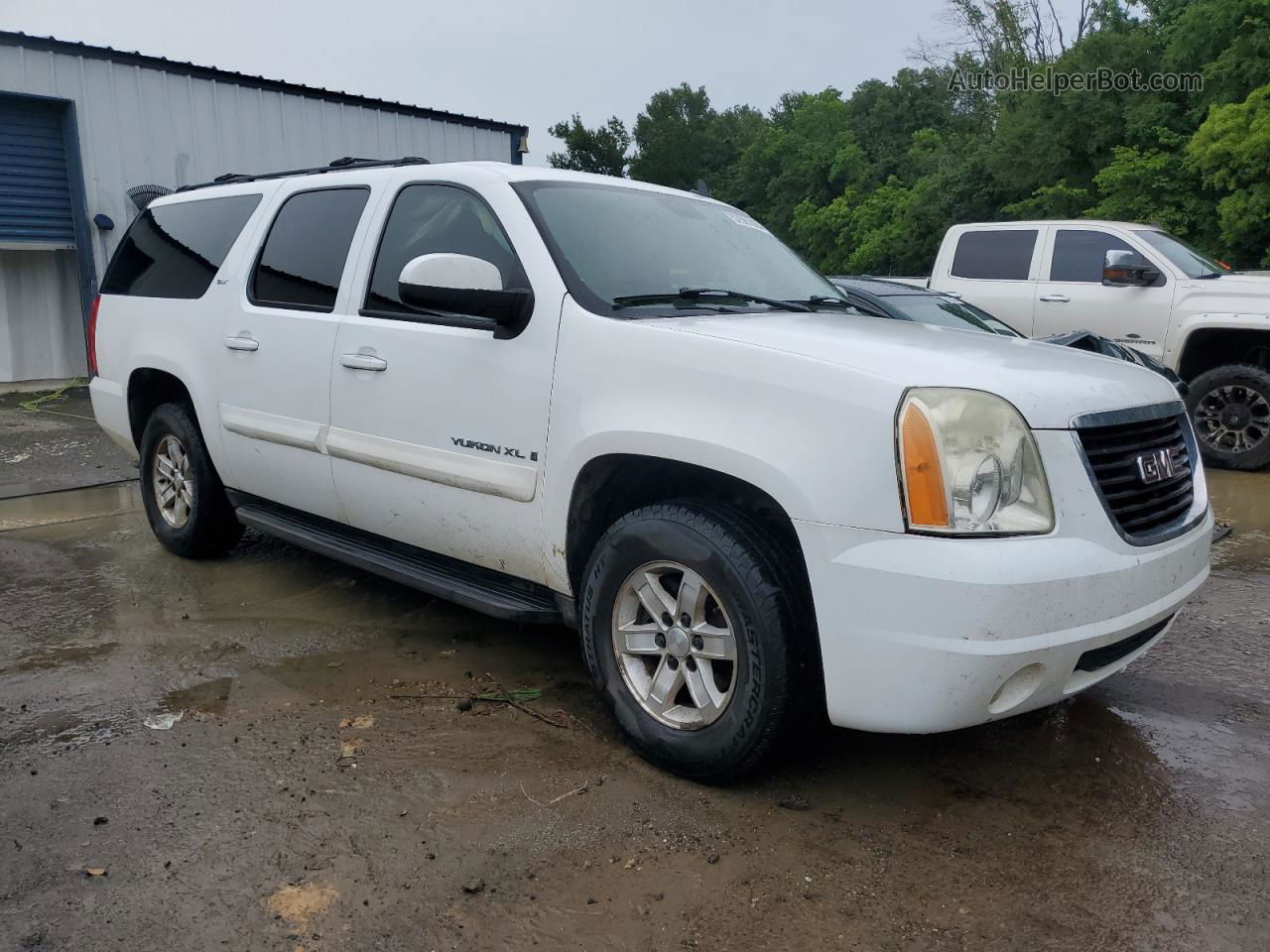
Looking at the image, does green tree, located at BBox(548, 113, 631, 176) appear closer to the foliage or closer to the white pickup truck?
the foliage

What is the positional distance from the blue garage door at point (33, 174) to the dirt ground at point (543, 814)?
9.77m

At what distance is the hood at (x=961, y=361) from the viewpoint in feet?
8.96

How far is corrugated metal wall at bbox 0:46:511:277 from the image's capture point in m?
11.9

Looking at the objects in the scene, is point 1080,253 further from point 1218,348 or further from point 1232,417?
point 1232,417

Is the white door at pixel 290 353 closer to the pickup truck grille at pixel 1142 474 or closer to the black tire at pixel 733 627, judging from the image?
the black tire at pixel 733 627

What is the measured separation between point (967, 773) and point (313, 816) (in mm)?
1926

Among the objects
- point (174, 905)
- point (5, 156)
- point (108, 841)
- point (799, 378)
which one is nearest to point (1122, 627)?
point (799, 378)

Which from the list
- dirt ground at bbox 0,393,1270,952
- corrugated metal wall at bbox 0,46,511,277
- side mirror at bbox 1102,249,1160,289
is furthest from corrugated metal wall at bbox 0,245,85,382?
side mirror at bbox 1102,249,1160,289

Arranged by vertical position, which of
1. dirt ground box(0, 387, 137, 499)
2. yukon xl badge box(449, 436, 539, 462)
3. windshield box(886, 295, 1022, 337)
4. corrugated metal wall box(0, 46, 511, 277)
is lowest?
dirt ground box(0, 387, 137, 499)

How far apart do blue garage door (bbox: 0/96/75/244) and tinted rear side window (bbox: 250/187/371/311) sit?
30.2 ft

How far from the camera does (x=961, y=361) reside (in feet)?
9.48

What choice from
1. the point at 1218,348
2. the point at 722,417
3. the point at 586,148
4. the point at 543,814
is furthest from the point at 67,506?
the point at 586,148

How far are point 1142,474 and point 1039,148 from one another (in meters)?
19.8

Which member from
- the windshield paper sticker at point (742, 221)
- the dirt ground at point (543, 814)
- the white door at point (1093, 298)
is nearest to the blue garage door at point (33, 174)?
the dirt ground at point (543, 814)
